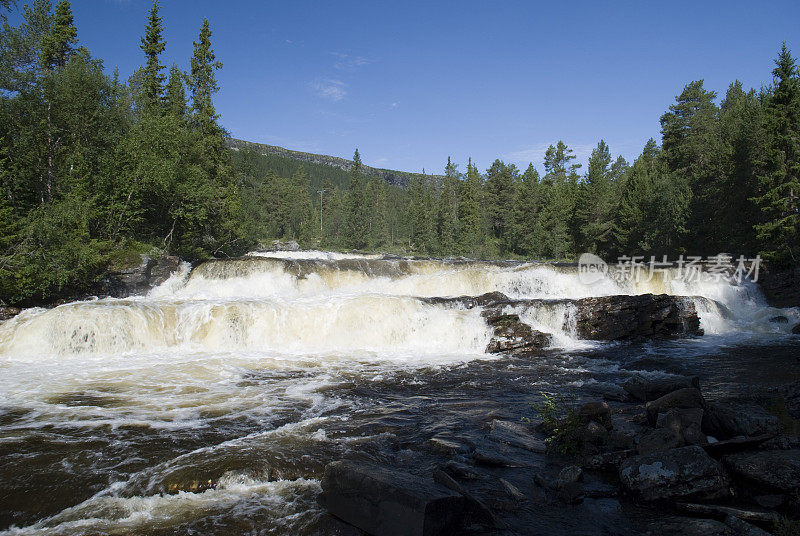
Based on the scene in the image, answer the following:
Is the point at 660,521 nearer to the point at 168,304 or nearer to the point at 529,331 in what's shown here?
the point at 529,331

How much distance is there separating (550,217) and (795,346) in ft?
126

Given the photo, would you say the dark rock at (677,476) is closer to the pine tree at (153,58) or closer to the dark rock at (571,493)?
the dark rock at (571,493)

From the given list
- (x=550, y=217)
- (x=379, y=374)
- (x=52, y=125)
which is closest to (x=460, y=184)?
(x=550, y=217)

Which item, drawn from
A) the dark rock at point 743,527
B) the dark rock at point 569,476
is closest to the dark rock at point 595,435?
the dark rock at point 569,476

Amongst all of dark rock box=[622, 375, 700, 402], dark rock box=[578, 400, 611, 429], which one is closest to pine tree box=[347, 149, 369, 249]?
dark rock box=[622, 375, 700, 402]

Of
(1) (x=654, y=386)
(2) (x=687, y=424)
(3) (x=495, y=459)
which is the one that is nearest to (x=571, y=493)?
(3) (x=495, y=459)

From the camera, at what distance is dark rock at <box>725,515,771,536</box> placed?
410 centimetres

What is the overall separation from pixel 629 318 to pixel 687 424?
12.5m

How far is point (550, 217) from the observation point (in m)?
53.5

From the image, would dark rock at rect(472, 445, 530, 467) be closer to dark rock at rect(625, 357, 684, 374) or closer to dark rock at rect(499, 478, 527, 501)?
dark rock at rect(499, 478, 527, 501)

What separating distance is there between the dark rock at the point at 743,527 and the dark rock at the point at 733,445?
1.58m

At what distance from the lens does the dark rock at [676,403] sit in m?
7.55

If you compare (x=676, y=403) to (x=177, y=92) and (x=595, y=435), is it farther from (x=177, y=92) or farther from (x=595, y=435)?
(x=177, y=92)

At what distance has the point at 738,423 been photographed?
6.66m
